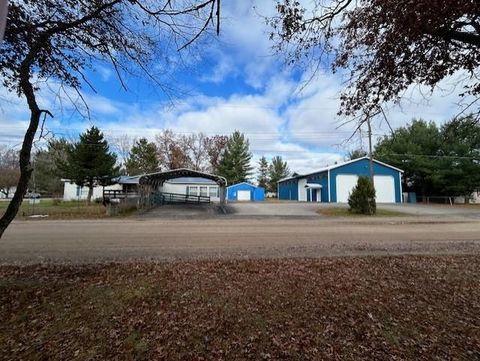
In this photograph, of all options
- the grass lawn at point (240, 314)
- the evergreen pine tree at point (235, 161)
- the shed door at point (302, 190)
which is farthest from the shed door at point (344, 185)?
the grass lawn at point (240, 314)

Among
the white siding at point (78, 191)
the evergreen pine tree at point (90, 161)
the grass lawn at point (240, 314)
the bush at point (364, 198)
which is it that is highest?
the evergreen pine tree at point (90, 161)

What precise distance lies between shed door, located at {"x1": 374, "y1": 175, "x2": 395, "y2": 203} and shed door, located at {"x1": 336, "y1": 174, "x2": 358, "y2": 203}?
2.66 meters

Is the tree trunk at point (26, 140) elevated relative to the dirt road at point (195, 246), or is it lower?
elevated

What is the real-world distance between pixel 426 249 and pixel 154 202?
25.5m

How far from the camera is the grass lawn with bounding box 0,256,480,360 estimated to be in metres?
3.00

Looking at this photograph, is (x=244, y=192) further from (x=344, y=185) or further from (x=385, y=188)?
(x=385, y=188)

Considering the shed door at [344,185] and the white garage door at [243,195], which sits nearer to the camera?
the shed door at [344,185]

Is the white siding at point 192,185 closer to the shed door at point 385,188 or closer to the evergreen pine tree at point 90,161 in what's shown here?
the evergreen pine tree at point 90,161

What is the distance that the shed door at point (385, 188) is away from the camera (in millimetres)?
35594

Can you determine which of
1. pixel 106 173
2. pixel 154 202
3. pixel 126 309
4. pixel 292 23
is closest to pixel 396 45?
pixel 292 23

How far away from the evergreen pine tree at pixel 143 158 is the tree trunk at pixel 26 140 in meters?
48.4

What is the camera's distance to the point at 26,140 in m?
3.90

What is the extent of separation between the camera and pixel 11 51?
3.93 meters

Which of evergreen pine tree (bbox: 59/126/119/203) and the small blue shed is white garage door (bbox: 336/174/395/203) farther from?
evergreen pine tree (bbox: 59/126/119/203)
